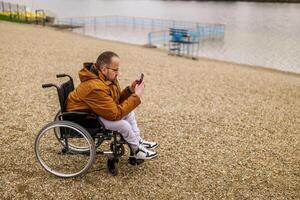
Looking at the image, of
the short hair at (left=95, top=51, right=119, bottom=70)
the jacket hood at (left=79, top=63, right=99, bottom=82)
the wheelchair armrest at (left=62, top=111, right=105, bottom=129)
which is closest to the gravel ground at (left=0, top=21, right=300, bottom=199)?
the wheelchair armrest at (left=62, top=111, right=105, bottom=129)

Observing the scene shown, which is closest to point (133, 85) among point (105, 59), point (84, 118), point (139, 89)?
point (139, 89)

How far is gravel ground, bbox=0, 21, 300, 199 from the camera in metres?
4.48

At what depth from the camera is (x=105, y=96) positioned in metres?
4.18

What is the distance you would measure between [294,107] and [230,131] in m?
3.17

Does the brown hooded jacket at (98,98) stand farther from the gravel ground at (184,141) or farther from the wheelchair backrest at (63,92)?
the gravel ground at (184,141)

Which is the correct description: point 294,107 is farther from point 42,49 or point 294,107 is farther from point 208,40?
point 208,40

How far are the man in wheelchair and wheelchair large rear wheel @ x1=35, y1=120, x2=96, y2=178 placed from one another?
273 mm

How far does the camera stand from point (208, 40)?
3478 centimetres

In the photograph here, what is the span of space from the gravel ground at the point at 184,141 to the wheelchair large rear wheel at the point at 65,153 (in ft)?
0.58

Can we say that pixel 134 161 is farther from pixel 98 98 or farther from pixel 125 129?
pixel 98 98

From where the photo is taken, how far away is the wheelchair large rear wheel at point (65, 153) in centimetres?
Result: 424

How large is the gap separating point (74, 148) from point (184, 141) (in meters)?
2.02

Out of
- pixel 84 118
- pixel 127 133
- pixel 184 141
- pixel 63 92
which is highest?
pixel 63 92

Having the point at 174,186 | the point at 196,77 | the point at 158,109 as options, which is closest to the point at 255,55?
the point at 196,77
